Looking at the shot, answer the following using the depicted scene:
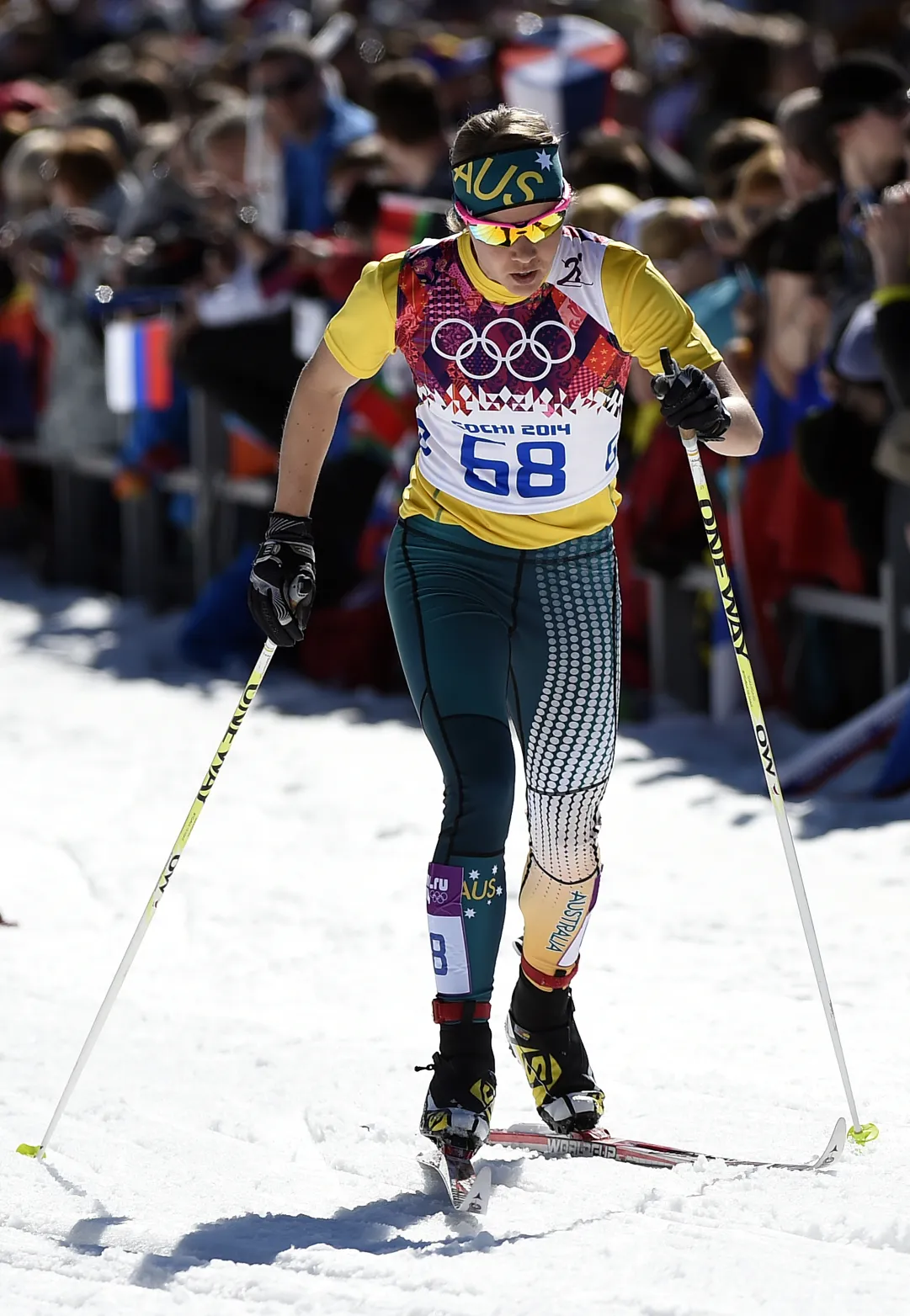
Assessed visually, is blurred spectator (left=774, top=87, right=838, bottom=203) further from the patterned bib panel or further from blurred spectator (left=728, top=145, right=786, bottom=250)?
the patterned bib panel

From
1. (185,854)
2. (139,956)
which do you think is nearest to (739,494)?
(185,854)

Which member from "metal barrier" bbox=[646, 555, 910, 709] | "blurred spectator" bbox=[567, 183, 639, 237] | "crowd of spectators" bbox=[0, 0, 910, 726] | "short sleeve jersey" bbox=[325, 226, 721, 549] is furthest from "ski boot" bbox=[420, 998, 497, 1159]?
"blurred spectator" bbox=[567, 183, 639, 237]

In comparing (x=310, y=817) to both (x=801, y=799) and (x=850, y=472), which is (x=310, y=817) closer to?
(x=801, y=799)

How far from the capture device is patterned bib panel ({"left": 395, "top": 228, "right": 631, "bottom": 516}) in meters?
4.10

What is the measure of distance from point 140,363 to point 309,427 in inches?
261

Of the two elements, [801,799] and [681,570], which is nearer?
[801,799]

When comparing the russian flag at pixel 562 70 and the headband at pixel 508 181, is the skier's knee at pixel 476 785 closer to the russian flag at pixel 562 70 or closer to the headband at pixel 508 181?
the headband at pixel 508 181

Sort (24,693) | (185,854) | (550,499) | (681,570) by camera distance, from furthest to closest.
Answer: (24,693)
(681,570)
(185,854)
(550,499)

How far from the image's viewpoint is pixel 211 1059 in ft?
16.1

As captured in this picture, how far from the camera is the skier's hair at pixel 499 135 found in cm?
405

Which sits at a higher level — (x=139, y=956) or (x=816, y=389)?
(x=816, y=389)

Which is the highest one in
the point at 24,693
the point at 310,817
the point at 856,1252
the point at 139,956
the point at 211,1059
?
the point at 856,1252

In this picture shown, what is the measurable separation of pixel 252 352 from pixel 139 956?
14.9 feet

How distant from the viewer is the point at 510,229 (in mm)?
3996
